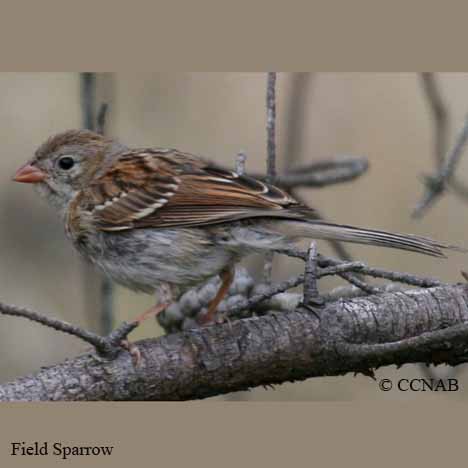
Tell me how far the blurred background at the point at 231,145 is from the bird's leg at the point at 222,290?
100cm

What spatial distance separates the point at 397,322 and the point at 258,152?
308 centimetres

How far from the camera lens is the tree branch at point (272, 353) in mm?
3246

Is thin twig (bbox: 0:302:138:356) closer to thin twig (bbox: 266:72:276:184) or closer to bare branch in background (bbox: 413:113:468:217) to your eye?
thin twig (bbox: 266:72:276:184)

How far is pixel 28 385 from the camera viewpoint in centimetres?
306

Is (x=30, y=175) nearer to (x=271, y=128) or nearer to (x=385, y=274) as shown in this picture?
(x=271, y=128)

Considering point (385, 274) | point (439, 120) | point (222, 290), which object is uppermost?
point (439, 120)

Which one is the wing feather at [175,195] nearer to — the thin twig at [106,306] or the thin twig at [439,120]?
the thin twig at [106,306]

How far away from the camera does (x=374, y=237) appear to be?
12.1 ft

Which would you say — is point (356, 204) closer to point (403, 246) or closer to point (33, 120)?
point (33, 120)

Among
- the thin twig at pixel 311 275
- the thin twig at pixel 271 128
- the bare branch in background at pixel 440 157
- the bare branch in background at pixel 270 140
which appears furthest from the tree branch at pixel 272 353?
Answer: the thin twig at pixel 271 128

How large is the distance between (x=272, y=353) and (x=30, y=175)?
188cm

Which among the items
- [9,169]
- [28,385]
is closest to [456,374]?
[28,385]

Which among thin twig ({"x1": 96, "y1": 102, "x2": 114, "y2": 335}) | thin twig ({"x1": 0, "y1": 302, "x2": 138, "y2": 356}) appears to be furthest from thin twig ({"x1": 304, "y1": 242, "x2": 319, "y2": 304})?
thin twig ({"x1": 96, "y1": 102, "x2": 114, "y2": 335})

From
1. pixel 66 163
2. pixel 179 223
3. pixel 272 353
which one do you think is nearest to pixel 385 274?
pixel 272 353
